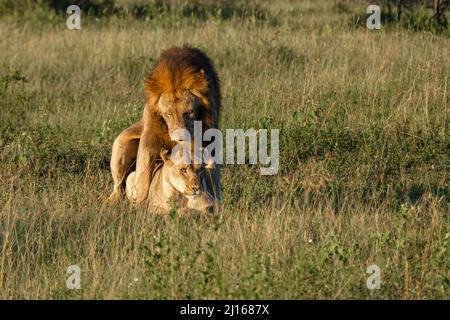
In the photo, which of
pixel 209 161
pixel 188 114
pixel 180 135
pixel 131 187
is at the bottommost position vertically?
pixel 131 187

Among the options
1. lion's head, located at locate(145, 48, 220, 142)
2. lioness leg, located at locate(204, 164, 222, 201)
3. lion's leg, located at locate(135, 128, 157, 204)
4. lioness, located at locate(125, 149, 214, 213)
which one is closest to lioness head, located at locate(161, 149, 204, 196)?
lioness, located at locate(125, 149, 214, 213)

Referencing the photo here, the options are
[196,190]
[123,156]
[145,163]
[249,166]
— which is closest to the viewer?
[196,190]

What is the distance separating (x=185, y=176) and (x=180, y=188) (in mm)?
103

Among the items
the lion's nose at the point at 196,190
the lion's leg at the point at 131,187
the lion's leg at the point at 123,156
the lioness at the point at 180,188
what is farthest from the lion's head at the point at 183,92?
the lion's leg at the point at 123,156

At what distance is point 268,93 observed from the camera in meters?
9.73

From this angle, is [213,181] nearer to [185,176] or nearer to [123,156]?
[185,176]

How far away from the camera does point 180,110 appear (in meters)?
6.70

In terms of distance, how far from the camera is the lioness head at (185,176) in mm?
6324

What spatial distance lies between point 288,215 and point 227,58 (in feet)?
16.5

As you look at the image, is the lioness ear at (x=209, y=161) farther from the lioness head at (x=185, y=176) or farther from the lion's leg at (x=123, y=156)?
the lion's leg at (x=123, y=156)

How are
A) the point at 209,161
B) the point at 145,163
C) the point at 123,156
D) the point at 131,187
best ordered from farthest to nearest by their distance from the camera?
the point at 123,156 → the point at 131,187 → the point at 145,163 → the point at 209,161

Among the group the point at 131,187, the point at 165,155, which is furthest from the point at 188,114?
the point at 131,187
